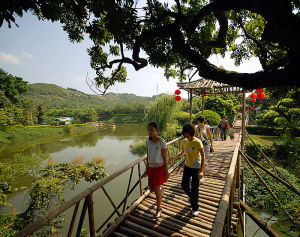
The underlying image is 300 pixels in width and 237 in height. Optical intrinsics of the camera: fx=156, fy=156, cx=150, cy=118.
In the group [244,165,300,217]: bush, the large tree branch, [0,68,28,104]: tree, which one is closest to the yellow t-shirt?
the large tree branch

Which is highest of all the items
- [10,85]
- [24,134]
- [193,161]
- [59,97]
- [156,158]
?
[59,97]

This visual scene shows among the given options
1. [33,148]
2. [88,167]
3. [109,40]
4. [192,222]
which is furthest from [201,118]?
[33,148]

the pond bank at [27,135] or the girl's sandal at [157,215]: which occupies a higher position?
the girl's sandal at [157,215]

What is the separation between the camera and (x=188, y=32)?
2.87 metres

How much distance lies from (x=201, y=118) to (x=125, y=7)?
9.41 ft

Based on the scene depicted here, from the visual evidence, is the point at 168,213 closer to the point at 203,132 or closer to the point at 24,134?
the point at 203,132

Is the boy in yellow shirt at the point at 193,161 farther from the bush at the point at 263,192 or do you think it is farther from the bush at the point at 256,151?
the bush at the point at 256,151

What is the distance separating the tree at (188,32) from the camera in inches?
58.6

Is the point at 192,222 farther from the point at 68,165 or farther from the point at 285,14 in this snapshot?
the point at 68,165

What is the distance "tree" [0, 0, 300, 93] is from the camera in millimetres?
1489

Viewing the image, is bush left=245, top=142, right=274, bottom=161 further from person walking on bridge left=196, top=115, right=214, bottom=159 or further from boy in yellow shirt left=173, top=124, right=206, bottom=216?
boy in yellow shirt left=173, top=124, right=206, bottom=216

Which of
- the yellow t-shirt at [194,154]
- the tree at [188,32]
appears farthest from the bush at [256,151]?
the yellow t-shirt at [194,154]

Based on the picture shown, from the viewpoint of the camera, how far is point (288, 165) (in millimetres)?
9477

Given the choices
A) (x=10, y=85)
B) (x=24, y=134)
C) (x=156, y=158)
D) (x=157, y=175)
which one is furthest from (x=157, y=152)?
(x=10, y=85)
